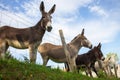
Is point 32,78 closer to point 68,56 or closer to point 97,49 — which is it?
point 68,56

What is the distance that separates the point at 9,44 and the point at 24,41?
2.12ft

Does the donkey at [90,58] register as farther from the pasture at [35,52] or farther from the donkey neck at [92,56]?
the pasture at [35,52]

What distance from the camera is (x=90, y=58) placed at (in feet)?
69.9

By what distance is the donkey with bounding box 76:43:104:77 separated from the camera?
20.8m

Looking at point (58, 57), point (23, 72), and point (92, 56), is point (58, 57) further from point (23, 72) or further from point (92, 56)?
point (23, 72)

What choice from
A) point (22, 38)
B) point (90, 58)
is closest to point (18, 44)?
point (22, 38)

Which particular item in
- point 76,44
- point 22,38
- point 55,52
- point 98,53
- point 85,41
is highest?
point 85,41

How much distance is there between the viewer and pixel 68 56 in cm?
1698

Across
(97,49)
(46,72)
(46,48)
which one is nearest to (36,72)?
(46,72)

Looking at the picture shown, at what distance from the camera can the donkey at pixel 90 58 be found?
2084 centimetres

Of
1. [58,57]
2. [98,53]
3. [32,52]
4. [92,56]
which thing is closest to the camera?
[32,52]

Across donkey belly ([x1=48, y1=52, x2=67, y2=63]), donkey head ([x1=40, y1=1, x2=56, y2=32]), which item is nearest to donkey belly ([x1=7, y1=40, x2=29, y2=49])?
donkey head ([x1=40, y1=1, x2=56, y2=32])

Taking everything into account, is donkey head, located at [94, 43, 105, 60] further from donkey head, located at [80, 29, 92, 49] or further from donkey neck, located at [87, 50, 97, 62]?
donkey head, located at [80, 29, 92, 49]

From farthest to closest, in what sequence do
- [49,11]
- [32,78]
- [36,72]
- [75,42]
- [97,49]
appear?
1. [97,49]
2. [75,42]
3. [49,11]
4. [36,72]
5. [32,78]
